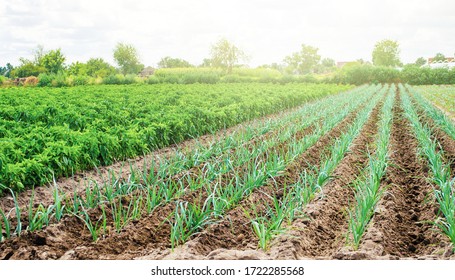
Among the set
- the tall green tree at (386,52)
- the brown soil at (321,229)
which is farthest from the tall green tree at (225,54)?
the brown soil at (321,229)

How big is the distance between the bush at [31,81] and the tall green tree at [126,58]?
7924 millimetres

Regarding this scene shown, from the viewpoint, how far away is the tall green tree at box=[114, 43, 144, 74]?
3293 centimetres

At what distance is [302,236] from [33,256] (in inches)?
85.3

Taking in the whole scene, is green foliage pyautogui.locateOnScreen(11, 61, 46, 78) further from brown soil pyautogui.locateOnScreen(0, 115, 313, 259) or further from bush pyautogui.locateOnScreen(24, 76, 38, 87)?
brown soil pyautogui.locateOnScreen(0, 115, 313, 259)

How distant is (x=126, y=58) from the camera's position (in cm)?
3456

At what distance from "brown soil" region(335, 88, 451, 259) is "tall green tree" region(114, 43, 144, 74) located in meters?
28.5

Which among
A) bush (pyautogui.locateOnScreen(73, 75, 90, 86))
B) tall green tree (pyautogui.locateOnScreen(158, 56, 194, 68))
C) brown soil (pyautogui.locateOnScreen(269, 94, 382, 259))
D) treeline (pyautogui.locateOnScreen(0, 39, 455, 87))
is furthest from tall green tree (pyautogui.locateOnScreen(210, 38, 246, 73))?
brown soil (pyautogui.locateOnScreen(269, 94, 382, 259))

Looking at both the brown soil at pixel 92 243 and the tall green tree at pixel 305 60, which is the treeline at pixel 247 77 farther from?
the brown soil at pixel 92 243

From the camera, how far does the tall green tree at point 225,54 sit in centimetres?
5897

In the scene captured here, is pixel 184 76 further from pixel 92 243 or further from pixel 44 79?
pixel 92 243

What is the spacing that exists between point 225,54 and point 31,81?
A: 35.9 m

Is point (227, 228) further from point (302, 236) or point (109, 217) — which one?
point (109, 217)

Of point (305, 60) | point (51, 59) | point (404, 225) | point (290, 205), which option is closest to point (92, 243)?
point (290, 205)

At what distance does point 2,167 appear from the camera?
17.9ft
